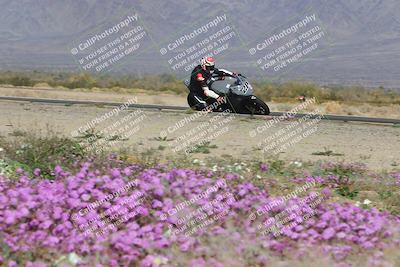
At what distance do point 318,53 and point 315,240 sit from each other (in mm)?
163282

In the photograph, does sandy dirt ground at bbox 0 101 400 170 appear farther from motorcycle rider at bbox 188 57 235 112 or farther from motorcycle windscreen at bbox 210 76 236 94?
motorcycle windscreen at bbox 210 76 236 94

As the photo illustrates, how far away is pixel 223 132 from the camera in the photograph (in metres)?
17.4

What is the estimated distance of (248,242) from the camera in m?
5.60

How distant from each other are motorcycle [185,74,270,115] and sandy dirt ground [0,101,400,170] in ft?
1.73

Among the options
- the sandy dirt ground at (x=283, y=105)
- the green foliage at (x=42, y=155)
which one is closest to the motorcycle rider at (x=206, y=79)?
the sandy dirt ground at (x=283, y=105)

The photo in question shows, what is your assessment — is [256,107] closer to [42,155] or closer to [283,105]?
[283,105]

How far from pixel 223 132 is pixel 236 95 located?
306 cm

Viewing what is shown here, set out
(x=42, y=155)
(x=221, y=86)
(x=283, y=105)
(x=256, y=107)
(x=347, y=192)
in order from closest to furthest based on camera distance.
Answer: (x=347, y=192) < (x=42, y=155) < (x=221, y=86) < (x=256, y=107) < (x=283, y=105)

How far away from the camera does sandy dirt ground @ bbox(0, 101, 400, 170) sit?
45.4ft

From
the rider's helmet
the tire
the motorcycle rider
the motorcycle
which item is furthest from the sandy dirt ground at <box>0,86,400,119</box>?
the rider's helmet

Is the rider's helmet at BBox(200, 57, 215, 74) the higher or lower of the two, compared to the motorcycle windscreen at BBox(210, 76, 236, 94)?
higher

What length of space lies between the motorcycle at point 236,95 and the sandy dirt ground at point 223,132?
0.53m

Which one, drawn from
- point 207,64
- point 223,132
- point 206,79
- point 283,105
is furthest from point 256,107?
point 283,105

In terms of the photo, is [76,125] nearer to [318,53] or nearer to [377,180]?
[377,180]
